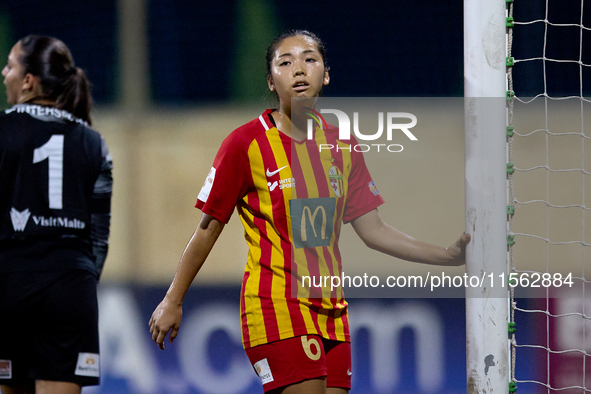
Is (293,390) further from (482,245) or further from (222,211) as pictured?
(482,245)

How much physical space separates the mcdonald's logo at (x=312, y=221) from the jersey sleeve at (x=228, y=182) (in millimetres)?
141

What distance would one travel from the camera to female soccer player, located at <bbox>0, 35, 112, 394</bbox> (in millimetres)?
1785

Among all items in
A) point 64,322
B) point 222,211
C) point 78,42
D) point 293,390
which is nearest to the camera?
point 293,390

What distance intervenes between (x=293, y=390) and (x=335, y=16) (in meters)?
3.21

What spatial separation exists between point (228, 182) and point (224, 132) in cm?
248

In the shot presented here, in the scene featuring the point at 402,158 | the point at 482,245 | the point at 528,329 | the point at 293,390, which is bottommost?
the point at 528,329

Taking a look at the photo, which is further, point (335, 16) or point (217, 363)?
point (335, 16)

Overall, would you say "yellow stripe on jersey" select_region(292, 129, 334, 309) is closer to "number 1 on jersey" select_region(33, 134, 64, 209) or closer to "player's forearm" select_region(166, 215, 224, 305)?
"player's forearm" select_region(166, 215, 224, 305)

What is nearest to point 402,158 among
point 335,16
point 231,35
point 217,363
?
point 335,16

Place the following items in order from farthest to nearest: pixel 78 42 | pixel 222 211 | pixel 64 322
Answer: pixel 78 42 < pixel 64 322 < pixel 222 211

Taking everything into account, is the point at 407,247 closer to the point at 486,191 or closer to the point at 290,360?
the point at 486,191

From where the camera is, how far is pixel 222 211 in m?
1.59

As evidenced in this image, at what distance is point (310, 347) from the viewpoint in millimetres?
1509

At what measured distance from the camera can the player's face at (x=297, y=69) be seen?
1672 mm
